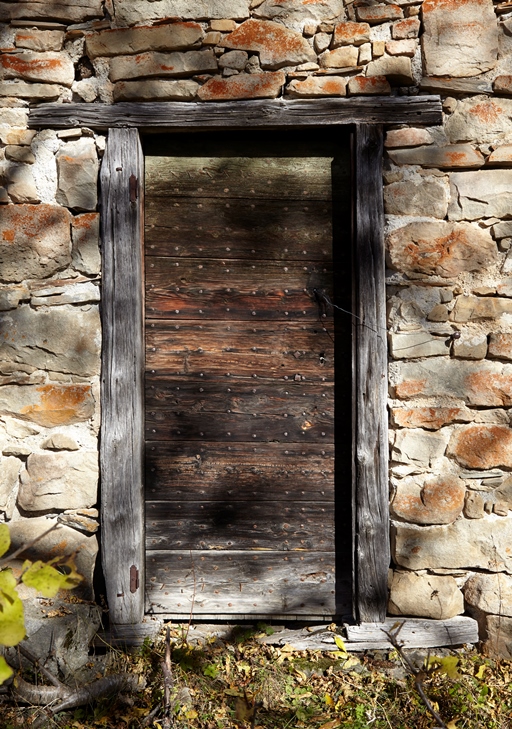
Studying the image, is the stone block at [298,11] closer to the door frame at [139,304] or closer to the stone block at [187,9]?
the stone block at [187,9]

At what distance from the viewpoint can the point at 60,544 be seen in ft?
7.97

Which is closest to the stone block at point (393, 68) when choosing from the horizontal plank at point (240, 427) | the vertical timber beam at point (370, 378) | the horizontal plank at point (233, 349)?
the vertical timber beam at point (370, 378)

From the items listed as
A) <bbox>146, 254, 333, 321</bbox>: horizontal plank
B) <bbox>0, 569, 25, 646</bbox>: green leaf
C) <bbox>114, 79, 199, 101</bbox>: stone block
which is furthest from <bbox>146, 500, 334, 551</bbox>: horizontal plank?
<bbox>114, 79, 199, 101</bbox>: stone block

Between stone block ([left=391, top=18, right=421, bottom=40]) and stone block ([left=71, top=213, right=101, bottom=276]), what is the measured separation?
4.83 ft

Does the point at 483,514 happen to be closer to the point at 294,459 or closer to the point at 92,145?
the point at 294,459

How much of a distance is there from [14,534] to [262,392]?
1237mm

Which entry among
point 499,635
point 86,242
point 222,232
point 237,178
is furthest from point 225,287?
point 499,635

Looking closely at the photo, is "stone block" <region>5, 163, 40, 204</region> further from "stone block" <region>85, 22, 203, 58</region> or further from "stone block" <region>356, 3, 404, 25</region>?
"stone block" <region>356, 3, 404, 25</region>

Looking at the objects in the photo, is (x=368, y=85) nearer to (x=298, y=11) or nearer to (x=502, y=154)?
(x=298, y=11)

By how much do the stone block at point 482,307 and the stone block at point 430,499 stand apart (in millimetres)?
690

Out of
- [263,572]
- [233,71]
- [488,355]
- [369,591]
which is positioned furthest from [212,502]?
[233,71]

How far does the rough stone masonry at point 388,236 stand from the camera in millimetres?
2354

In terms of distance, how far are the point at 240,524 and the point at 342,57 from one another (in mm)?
2076

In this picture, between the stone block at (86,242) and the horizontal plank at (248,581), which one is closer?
the stone block at (86,242)
